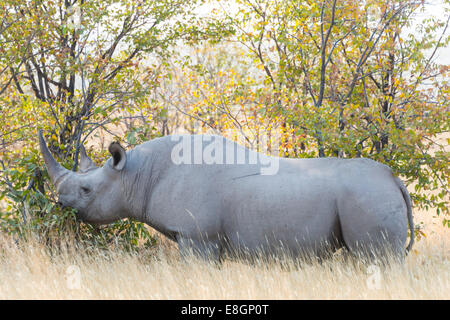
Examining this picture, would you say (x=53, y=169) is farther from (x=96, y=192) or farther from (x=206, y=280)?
(x=206, y=280)

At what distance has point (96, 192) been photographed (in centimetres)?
655

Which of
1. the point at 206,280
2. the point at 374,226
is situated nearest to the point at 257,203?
the point at 206,280

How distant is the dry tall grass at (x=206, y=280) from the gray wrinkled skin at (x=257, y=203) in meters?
0.26

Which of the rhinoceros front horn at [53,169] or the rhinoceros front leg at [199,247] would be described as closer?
the rhinoceros front leg at [199,247]

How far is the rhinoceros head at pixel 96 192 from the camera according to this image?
654 centimetres

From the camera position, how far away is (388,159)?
297 inches

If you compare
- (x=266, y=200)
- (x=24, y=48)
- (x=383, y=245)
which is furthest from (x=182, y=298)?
(x=24, y=48)

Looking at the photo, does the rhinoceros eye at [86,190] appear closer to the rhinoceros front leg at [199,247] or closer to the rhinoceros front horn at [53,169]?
the rhinoceros front horn at [53,169]

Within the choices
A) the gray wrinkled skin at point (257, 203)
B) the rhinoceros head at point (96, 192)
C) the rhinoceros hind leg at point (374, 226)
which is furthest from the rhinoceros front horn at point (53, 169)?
the rhinoceros hind leg at point (374, 226)

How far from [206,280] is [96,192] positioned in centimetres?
185

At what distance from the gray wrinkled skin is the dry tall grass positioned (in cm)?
26

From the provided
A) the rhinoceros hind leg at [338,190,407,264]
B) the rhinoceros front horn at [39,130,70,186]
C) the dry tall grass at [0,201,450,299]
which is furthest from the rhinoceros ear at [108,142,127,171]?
the rhinoceros hind leg at [338,190,407,264]
